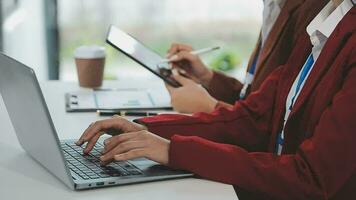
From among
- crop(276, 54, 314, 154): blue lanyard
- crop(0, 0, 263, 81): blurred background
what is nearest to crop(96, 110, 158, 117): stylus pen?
crop(276, 54, 314, 154): blue lanyard

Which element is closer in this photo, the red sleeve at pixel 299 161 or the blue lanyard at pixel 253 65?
the red sleeve at pixel 299 161

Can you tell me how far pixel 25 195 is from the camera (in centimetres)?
111

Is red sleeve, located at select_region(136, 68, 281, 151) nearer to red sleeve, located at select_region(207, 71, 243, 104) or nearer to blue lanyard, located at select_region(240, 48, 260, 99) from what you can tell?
blue lanyard, located at select_region(240, 48, 260, 99)

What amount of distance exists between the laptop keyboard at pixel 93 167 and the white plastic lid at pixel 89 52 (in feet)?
2.29

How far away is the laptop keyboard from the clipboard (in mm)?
480

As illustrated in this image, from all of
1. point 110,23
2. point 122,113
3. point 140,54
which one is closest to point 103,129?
point 122,113

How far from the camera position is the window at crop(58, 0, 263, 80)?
3264 millimetres

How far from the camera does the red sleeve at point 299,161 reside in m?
Result: 1.14

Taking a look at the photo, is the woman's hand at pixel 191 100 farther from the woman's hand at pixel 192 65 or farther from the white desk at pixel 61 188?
the white desk at pixel 61 188

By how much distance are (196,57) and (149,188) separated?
959 millimetres

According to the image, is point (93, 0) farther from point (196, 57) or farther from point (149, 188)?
point (149, 188)

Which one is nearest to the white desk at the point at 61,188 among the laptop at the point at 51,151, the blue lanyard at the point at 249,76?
the laptop at the point at 51,151

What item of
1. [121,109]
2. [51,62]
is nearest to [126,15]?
[51,62]

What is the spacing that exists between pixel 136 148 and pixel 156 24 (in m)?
2.17
